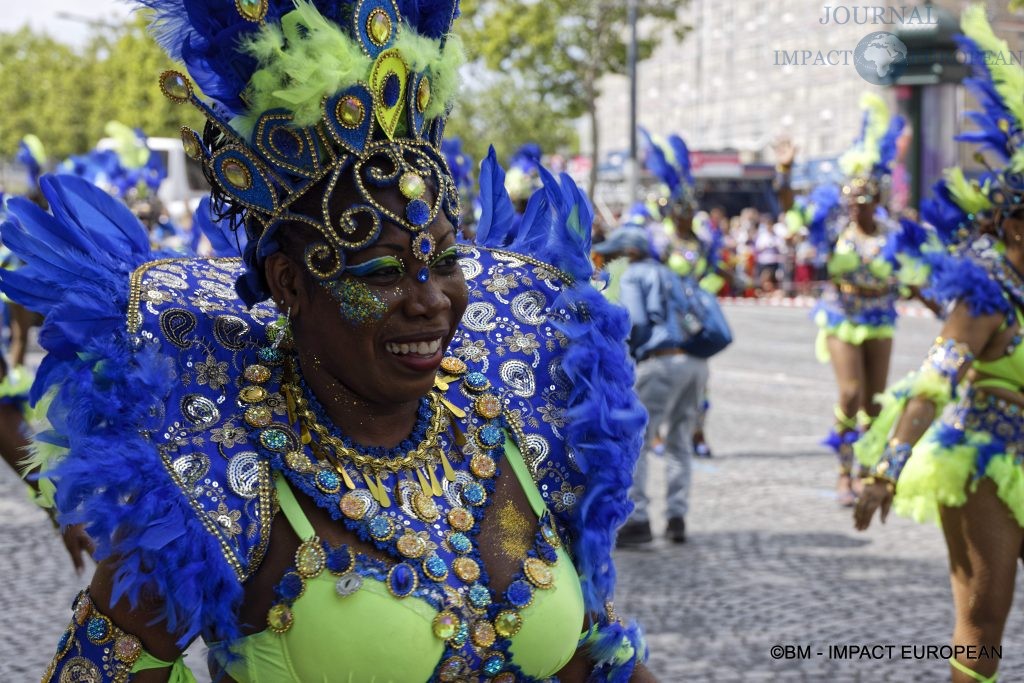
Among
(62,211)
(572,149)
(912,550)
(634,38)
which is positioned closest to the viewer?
(62,211)

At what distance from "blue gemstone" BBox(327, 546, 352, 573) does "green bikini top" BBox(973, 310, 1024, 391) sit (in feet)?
9.68

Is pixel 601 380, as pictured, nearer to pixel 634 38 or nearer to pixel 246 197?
pixel 246 197

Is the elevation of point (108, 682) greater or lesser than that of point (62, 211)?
lesser

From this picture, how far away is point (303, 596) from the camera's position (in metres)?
1.98

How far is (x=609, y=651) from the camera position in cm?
236

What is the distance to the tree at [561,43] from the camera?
28328 mm

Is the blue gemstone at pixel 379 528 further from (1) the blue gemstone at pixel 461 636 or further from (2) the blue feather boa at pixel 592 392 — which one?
(2) the blue feather boa at pixel 592 392

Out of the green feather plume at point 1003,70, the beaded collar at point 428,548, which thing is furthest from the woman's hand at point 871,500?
the beaded collar at point 428,548

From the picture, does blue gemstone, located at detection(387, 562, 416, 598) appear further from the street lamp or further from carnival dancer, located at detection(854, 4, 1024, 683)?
the street lamp

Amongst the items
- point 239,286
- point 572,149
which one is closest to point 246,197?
point 239,286

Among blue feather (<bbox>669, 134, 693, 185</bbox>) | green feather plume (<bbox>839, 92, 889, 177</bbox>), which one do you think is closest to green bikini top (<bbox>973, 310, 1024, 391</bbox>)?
green feather plume (<bbox>839, 92, 889, 177</bbox>)

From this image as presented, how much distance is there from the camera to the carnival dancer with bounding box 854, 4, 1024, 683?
4.11m

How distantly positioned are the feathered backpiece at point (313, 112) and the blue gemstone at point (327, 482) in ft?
1.07

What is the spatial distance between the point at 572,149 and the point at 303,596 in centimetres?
5737
